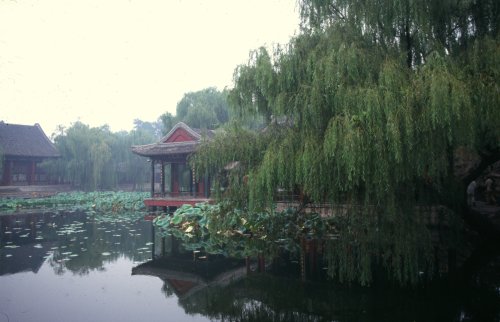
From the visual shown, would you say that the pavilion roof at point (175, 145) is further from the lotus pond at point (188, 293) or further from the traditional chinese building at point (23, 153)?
the traditional chinese building at point (23, 153)

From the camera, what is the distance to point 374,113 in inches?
185

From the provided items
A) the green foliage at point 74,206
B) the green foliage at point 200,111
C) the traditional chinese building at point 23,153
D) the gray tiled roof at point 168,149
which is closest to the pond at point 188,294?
the gray tiled roof at point 168,149

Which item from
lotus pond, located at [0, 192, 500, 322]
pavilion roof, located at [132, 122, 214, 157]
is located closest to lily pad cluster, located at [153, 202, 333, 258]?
lotus pond, located at [0, 192, 500, 322]

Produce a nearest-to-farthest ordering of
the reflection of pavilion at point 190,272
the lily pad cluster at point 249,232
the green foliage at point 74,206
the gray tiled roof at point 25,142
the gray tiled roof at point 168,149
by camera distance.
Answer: the reflection of pavilion at point 190,272, the lily pad cluster at point 249,232, the gray tiled roof at point 168,149, the green foliage at point 74,206, the gray tiled roof at point 25,142

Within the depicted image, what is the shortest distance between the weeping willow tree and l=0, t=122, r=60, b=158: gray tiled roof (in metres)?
25.4

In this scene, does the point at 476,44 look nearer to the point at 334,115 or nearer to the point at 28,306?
the point at 334,115

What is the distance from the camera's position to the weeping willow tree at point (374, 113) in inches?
182

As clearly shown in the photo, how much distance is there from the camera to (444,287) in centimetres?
575

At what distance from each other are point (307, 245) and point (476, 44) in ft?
18.4

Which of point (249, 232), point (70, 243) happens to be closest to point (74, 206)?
point (70, 243)

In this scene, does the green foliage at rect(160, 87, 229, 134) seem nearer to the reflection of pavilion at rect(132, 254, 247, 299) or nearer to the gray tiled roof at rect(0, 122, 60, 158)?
the gray tiled roof at rect(0, 122, 60, 158)

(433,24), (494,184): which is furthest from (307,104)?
(494,184)

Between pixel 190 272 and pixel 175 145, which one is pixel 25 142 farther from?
pixel 190 272

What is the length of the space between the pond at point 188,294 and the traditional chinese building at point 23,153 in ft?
67.0
